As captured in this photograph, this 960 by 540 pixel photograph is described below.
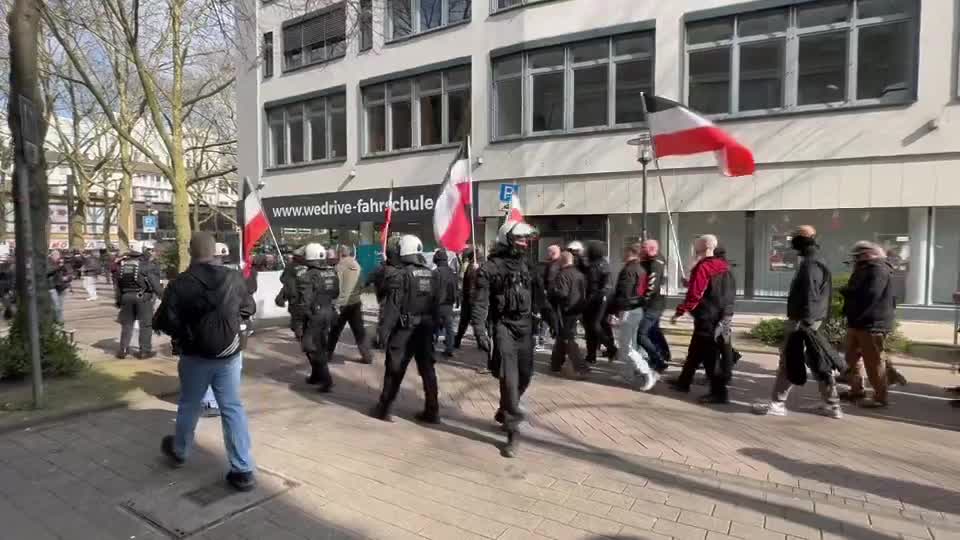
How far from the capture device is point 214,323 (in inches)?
150

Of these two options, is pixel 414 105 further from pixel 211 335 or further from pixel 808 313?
pixel 211 335

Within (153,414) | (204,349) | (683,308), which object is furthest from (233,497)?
(683,308)

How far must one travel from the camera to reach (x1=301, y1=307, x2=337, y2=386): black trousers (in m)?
6.55

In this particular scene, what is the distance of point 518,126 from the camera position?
16.4m

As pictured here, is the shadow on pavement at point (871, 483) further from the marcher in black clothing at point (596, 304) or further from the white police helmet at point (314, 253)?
the white police helmet at point (314, 253)

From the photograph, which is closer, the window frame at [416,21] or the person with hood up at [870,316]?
the person with hood up at [870,316]

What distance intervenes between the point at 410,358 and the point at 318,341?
1.66m

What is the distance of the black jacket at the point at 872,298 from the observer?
562 centimetres

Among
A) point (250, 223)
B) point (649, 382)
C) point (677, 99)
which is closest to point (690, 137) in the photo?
point (649, 382)

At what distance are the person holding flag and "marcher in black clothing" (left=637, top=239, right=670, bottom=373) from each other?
2.47 metres

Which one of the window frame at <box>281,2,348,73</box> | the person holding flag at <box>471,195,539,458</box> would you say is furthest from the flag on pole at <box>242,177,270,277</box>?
the window frame at <box>281,2,348,73</box>

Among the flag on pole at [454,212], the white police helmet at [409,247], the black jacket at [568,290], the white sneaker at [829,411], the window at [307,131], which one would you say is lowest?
the white sneaker at [829,411]


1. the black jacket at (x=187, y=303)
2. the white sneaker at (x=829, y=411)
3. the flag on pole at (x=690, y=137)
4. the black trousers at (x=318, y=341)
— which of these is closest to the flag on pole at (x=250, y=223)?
the black trousers at (x=318, y=341)

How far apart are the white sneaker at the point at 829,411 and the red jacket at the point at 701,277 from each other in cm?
152
